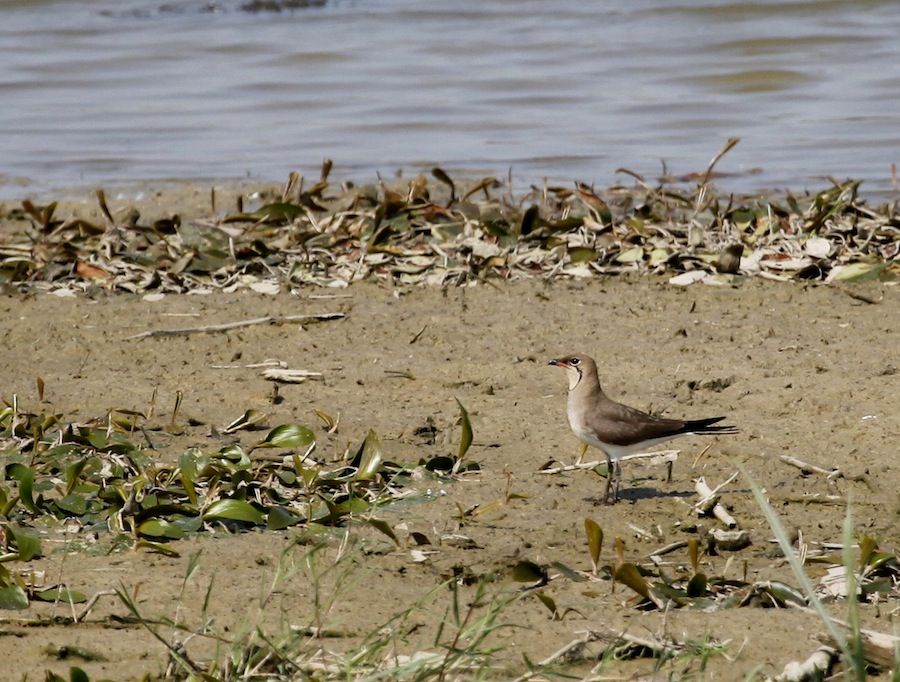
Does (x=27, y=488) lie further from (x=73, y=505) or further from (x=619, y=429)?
(x=619, y=429)

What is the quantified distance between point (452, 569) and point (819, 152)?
28.1 ft

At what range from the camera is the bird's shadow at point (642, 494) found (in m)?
4.64

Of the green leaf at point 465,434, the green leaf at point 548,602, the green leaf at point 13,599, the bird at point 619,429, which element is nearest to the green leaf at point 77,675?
the green leaf at point 13,599

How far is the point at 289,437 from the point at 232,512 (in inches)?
24.7

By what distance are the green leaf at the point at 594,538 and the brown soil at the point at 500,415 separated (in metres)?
0.08

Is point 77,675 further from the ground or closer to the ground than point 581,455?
further from the ground

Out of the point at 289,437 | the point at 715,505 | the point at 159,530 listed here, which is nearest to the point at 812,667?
the point at 715,505

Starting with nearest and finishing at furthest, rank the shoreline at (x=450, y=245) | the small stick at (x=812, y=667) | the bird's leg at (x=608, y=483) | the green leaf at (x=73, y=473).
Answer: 1. the small stick at (x=812, y=667)
2. the green leaf at (x=73, y=473)
3. the bird's leg at (x=608, y=483)
4. the shoreline at (x=450, y=245)

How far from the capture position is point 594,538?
3846 millimetres

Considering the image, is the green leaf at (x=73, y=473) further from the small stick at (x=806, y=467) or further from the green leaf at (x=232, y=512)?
the small stick at (x=806, y=467)

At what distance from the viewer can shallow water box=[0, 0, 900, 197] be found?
11859 millimetres

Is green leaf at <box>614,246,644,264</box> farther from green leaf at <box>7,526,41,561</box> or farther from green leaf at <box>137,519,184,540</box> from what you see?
green leaf at <box>7,526,41,561</box>

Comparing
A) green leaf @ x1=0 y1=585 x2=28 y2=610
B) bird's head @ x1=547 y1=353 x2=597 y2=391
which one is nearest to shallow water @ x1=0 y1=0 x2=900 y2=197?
bird's head @ x1=547 y1=353 x2=597 y2=391

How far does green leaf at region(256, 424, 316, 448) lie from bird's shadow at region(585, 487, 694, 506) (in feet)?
3.07
